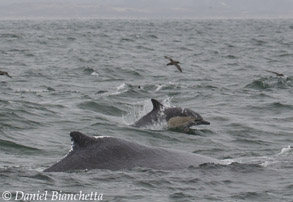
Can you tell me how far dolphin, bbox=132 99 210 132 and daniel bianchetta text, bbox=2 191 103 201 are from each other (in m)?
7.81

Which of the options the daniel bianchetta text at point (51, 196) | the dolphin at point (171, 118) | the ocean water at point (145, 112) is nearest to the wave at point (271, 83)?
the ocean water at point (145, 112)

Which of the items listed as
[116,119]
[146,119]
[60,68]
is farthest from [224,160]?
[60,68]

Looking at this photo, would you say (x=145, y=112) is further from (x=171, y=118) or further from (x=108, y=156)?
(x=108, y=156)

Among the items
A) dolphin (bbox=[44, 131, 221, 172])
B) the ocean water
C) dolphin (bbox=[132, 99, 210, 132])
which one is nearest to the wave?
the ocean water

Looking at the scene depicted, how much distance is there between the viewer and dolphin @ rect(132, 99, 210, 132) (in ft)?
67.7

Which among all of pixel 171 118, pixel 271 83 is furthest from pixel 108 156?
pixel 271 83

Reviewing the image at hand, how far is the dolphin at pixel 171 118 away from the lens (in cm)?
2064

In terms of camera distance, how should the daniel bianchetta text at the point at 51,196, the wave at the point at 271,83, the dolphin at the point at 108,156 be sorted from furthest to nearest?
the wave at the point at 271,83, the dolphin at the point at 108,156, the daniel bianchetta text at the point at 51,196

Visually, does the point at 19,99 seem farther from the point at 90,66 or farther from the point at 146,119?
the point at 90,66

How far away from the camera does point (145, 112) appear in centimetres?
2386

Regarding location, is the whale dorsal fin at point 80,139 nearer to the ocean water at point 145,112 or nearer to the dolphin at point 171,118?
the ocean water at point 145,112

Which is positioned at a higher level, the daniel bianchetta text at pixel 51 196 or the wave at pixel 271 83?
the daniel bianchetta text at pixel 51 196

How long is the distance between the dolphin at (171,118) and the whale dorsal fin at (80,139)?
271 inches

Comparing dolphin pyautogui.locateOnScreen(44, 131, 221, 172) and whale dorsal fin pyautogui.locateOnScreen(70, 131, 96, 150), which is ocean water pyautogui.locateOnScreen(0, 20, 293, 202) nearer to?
dolphin pyautogui.locateOnScreen(44, 131, 221, 172)
